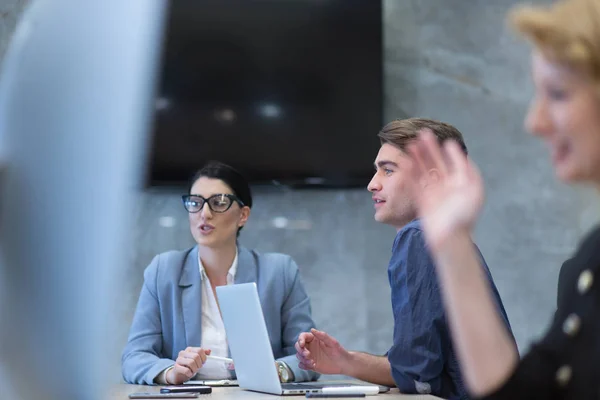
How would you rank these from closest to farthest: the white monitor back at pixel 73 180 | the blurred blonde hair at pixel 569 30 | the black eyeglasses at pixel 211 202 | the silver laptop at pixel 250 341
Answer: the white monitor back at pixel 73 180
the blurred blonde hair at pixel 569 30
the silver laptop at pixel 250 341
the black eyeglasses at pixel 211 202

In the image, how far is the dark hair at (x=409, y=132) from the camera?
7.64 ft

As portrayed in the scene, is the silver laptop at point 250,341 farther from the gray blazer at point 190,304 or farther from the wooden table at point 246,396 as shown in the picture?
the gray blazer at point 190,304

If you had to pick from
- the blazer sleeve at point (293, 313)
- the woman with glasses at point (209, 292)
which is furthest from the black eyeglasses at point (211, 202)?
the blazer sleeve at point (293, 313)

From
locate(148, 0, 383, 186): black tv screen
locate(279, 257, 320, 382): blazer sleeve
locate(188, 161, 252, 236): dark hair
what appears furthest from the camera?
locate(148, 0, 383, 186): black tv screen

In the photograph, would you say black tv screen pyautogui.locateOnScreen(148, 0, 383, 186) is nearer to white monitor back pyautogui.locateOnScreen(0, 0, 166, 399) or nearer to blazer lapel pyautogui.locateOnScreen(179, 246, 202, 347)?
blazer lapel pyautogui.locateOnScreen(179, 246, 202, 347)

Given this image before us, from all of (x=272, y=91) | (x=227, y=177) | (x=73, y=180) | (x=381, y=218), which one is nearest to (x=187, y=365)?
(x=381, y=218)

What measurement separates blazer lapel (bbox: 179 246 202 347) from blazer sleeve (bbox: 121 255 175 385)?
131 mm

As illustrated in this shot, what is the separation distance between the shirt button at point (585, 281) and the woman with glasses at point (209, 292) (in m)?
1.79

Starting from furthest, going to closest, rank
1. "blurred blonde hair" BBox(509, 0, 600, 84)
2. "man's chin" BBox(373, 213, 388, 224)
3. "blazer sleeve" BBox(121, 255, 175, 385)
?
1. "blazer sleeve" BBox(121, 255, 175, 385)
2. "man's chin" BBox(373, 213, 388, 224)
3. "blurred blonde hair" BBox(509, 0, 600, 84)

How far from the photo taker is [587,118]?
83cm

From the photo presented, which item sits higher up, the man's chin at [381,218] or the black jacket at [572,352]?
the man's chin at [381,218]

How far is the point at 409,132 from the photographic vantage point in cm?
233

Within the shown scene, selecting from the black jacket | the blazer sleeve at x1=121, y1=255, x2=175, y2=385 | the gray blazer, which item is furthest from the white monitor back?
the gray blazer

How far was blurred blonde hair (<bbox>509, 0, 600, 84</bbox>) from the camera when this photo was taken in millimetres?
804
